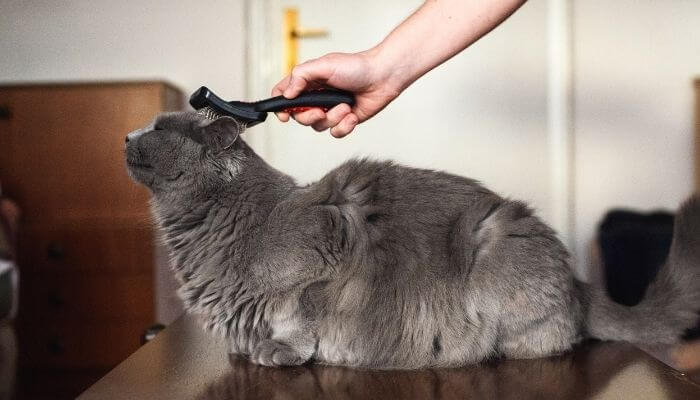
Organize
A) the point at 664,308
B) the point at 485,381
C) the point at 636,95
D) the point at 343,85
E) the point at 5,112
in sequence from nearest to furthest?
the point at 485,381, the point at 664,308, the point at 343,85, the point at 5,112, the point at 636,95

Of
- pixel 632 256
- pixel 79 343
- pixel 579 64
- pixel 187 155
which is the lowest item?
pixel 79 343

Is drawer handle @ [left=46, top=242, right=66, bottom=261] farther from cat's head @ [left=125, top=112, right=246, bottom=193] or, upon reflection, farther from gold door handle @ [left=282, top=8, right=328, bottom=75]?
cat's head @ [left=125, top=112, right=246, bottom=193]

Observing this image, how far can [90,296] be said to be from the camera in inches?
111

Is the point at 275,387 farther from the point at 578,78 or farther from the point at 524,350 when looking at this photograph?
Answer: the point at 578,78

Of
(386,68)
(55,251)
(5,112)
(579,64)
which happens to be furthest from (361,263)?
(579,64)

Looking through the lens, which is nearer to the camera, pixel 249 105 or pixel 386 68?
pixel 249 105

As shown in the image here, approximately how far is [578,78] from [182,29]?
2.00 metres

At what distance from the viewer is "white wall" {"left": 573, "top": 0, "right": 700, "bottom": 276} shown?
333 cm

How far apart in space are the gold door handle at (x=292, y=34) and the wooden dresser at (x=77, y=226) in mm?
703

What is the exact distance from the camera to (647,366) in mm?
903

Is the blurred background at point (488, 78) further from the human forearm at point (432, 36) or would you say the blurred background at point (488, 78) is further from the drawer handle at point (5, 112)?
the human forearm at point (432, 36)

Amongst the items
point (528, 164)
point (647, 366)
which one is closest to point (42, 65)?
point (528, 164)

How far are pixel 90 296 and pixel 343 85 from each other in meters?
2.06

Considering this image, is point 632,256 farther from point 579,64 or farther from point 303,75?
point 303,75
